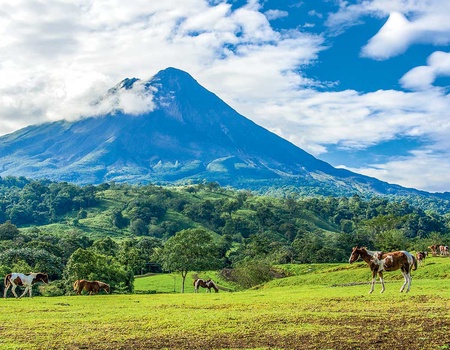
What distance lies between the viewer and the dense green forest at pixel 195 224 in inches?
3356

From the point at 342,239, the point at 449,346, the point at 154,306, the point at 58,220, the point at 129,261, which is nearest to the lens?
the point at 449,346

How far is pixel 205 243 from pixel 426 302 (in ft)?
134

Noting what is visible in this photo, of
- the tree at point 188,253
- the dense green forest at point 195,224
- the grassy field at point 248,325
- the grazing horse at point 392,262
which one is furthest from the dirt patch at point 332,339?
the dense green forest at point 195,224

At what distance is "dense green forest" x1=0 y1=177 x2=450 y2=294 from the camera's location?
85.2m

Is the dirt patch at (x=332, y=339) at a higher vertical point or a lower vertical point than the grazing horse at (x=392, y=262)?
lower

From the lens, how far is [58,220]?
145375 millimetres

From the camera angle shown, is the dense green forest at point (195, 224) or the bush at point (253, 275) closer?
the bush at point (253, 275)

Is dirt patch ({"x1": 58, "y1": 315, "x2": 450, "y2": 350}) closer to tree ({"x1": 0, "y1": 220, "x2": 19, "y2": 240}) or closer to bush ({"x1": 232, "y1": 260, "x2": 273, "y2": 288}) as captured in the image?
bush ({"x1": 232, "y1": 260, "x2": 273, "y2": 288})

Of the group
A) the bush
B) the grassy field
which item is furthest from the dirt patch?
the bush

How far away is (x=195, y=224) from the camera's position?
14200 centimetres

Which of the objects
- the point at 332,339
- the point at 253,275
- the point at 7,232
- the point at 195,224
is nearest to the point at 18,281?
the point at 332,339

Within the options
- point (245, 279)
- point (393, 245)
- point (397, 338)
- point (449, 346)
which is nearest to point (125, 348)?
point (397, 338)

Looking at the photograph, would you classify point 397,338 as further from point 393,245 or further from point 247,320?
point 393,245

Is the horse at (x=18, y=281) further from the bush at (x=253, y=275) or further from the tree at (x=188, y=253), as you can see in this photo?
the bush at (x=253, y=275)
